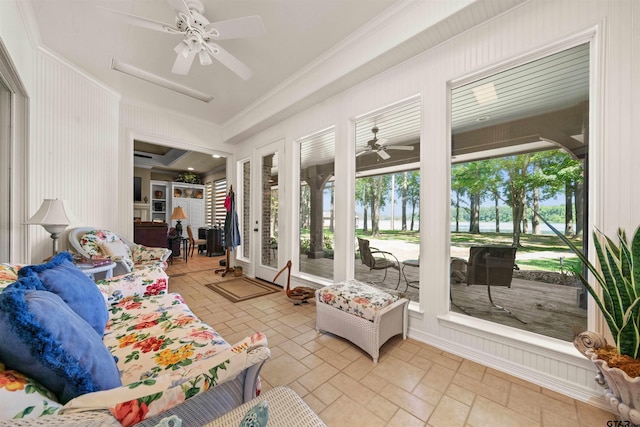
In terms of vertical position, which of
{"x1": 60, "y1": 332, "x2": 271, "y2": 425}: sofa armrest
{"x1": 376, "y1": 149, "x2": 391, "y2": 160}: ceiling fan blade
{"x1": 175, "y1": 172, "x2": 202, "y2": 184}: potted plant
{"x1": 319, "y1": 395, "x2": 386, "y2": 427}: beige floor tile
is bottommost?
{"x1": 319, "y1": 395, "x2": 386, "y2": 427}: beige floor tile

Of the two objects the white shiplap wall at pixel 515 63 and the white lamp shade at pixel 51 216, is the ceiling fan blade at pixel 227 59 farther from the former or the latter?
the white lamp shade at pixel 51 216

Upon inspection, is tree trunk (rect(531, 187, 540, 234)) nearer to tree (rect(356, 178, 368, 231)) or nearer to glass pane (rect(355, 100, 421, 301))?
glass pane (rect(355, 100, 421, 301))

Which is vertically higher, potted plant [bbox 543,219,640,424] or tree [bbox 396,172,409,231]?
tree [bbox 396,172,409,231]

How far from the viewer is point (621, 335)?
4.07 feet

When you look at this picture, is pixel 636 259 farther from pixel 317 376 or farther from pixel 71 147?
pixel 71 147

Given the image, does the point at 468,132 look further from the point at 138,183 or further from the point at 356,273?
the point at 138,183

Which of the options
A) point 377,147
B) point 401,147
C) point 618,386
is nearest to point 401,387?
point 618,386

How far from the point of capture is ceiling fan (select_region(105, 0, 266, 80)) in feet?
5.65

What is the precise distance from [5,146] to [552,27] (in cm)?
450

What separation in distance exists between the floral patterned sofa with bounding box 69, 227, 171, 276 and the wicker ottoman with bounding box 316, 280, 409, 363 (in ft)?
6.87

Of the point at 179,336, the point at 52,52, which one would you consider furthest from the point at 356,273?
the point at 52,52

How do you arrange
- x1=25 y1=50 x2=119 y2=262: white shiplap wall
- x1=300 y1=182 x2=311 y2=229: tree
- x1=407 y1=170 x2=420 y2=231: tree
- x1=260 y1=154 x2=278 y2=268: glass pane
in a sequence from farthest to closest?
1. x1=260 y1=154 x2=278 y2=268: glass pane
2. x1=300 y1=182 x2=311 y2=229: tree
3. x1=25 y1=50 x2=119 y2=262: white shiplap wall
4. x1=407 y1=170 x2=420 y2=231: tree

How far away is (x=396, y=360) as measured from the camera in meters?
1.87

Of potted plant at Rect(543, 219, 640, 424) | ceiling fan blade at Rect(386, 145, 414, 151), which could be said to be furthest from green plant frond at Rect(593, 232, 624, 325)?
ceiling fan blade at Rect(386, 145, 414, 151)
